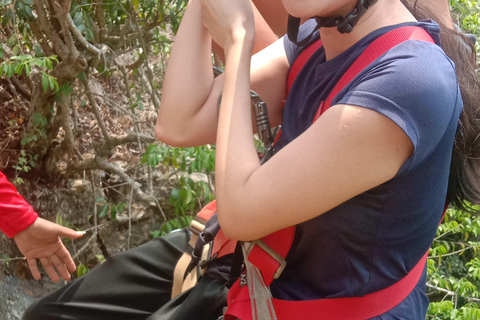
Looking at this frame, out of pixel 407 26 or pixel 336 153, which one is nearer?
pixel 336 153

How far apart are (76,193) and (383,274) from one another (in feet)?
8.97

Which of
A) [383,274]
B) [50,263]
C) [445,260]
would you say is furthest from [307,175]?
[445,260]

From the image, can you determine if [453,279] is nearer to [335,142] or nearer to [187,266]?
[187,266]

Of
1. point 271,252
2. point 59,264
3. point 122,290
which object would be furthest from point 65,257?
point 271,252

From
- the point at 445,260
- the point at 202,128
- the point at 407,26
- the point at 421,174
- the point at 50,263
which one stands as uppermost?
the point at 407,26

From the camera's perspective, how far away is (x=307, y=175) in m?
1.06

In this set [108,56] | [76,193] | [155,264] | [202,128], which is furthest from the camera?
[76,193]

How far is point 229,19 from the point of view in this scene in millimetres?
1287

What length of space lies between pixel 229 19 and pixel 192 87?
0.75 ft

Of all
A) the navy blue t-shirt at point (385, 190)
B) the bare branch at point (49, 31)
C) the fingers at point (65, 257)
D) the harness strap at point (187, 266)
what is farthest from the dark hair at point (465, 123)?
the bare branch at point (49, 31)

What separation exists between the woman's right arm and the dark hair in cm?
44

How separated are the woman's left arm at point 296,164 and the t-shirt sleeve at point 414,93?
0.02m

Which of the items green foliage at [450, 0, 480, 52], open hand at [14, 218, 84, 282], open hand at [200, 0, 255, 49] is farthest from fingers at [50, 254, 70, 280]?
green foliage at [450, 0, 480, 52]

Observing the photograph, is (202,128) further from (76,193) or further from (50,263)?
(76,193)
